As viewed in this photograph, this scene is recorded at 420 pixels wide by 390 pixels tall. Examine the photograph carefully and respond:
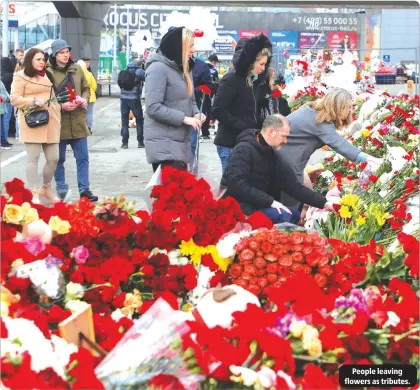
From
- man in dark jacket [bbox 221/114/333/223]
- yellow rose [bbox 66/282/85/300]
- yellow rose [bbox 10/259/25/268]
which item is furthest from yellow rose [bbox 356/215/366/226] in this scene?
yellow rose [bbox 10/259/25/268]

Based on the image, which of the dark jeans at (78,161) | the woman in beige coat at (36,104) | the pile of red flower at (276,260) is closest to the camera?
the pile of red flower at (276,260)

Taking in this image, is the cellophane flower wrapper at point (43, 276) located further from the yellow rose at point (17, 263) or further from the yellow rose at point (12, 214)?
the yellow rose at point (12, 214)

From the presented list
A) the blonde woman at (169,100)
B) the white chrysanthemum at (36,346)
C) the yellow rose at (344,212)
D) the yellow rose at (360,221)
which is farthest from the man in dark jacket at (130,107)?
the white chrysanthemum at (36,346)

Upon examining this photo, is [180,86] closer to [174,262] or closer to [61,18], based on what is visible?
[174,262]

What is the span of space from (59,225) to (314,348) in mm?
1213

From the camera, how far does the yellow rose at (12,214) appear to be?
3.38 metres

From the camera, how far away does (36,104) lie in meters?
8.14

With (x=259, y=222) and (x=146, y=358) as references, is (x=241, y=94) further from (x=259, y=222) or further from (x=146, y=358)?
(x=146, y=358)

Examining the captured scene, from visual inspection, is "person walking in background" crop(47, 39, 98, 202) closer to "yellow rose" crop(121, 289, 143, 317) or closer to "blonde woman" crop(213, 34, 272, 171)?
"blonde woman" crop(213, 34, 272, 171)

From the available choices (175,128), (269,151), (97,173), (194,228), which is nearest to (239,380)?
(194,228)

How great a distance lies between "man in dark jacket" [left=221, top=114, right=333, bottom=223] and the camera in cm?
545

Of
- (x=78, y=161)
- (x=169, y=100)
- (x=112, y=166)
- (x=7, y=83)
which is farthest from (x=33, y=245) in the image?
(x=7, y=83)

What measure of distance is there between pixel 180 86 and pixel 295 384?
3.91 meters

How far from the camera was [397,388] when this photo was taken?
2.73m
